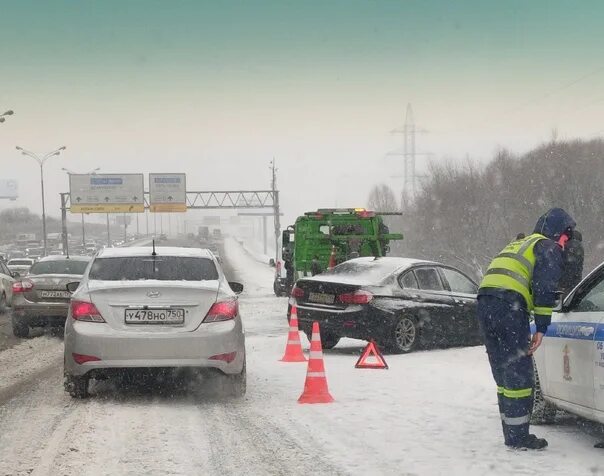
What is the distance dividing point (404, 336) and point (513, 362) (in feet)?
21.9

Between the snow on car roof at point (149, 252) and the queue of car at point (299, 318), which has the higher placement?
the snow on car roof at point (149, 252)

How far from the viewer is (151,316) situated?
8.03m

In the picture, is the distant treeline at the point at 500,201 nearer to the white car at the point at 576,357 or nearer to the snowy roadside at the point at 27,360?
the snowy roadside at the point at 27,360

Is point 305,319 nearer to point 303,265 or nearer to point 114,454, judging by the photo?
point 114,454

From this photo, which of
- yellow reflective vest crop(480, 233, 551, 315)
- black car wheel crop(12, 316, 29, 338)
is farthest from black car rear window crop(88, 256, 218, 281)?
black car wheel crop(12, 316, 29, 338)

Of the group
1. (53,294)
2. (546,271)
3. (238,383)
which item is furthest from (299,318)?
(546,271)

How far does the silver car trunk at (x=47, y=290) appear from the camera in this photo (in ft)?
50.4

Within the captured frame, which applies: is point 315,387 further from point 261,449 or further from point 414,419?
point 261,449

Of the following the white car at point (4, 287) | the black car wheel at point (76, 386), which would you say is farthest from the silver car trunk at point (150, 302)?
the white car at point (4, 287)

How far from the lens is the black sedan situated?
12242 millimetres

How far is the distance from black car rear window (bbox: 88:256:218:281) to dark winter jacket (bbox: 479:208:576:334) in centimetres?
374

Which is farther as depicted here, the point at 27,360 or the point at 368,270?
the point at 368,270

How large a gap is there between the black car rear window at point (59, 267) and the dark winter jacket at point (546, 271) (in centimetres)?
1175

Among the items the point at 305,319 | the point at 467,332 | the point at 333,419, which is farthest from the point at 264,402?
the point at 467,332
